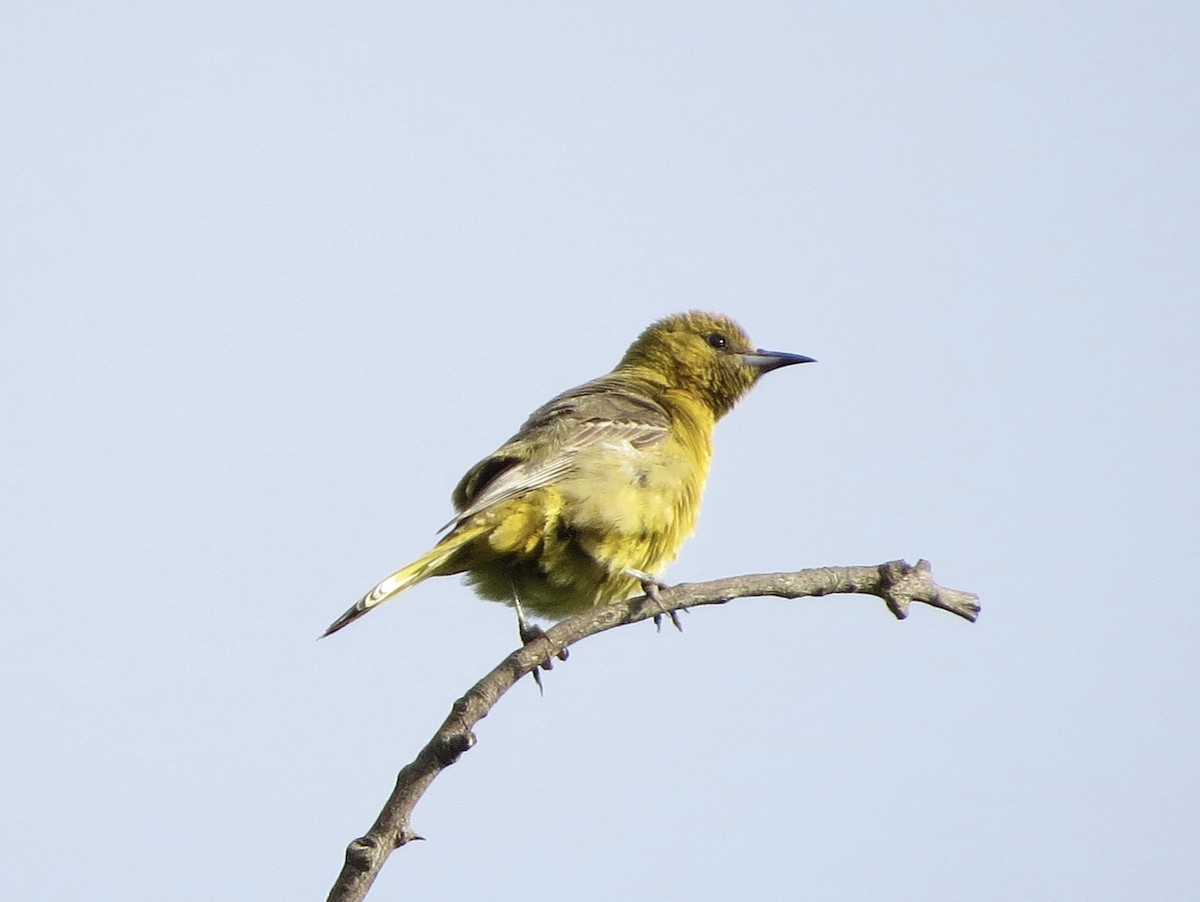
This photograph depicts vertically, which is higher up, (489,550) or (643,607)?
(489,550)

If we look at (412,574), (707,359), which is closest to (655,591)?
(412,574)

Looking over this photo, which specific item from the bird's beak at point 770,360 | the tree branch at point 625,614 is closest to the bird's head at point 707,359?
the bird's beak at point 770,360

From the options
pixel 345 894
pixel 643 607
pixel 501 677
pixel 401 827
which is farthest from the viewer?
pixel 643 607

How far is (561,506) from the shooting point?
604cm

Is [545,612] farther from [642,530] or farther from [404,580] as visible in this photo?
[404,580]

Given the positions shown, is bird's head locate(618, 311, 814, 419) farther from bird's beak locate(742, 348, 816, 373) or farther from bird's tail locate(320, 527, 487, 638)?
bird's tail locate(320, 527, 487, 638)

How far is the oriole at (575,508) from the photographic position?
5.88 meters

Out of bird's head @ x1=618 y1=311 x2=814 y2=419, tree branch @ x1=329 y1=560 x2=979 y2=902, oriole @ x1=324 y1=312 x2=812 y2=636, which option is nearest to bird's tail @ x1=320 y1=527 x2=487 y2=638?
oriole @ x1=324 y1=312 x2=812 y2=636

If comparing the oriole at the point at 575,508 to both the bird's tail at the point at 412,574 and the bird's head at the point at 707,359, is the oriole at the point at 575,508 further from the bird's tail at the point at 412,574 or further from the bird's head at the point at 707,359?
the bird's head at the point at 707,359

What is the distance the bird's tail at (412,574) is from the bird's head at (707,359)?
2.52 metres

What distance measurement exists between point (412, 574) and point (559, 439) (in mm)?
1292

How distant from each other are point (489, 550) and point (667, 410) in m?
1.85

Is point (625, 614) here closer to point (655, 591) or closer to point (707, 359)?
point (655, 591)

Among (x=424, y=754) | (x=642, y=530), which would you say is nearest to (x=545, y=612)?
(x=642, y=530)
